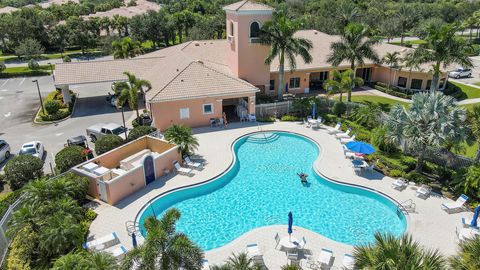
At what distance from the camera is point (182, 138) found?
82.0ft

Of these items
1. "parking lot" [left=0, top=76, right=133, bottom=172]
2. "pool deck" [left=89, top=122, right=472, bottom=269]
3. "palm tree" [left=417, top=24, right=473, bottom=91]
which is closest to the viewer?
"pool deck" [left=89, top=122, right=472, bottom=269]

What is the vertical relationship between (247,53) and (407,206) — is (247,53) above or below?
above

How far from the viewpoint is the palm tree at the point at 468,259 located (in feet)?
33.5

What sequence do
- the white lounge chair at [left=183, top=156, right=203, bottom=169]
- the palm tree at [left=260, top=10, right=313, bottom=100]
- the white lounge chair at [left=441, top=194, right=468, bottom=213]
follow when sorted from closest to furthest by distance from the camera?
1. the white lounge chair at [left=441, top=194, right=468, bottom=213]
2. the white lounge chair at [left=183, top=156, right=203, bottom=169]
3. the palm tree at [left=260, top=10, right=313, bottom=100]

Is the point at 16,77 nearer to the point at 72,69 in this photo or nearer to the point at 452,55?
the point at 72,69

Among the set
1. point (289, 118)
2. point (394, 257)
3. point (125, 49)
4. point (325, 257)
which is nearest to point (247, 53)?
point (289, 118)

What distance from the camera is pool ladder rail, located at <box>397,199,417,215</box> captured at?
1959 centimetres

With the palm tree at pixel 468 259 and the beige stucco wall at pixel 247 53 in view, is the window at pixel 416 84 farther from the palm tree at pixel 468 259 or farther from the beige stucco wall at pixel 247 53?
the palm tree at pixel 468 259

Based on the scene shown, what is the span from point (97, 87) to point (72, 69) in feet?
29.8

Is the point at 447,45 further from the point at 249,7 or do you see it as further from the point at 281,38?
the point at 249,7

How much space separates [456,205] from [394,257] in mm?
12189

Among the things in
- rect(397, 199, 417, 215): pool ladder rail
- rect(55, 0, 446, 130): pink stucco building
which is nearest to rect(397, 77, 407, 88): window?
rect(55, 0, 446, 130): pink stucco building

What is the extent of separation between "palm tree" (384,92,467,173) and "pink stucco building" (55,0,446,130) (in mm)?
13840

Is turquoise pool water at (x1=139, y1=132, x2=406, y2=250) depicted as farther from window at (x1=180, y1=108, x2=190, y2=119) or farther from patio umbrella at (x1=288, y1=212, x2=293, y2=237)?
window at (x1=180, y1=108, x2=190, y2=119)
